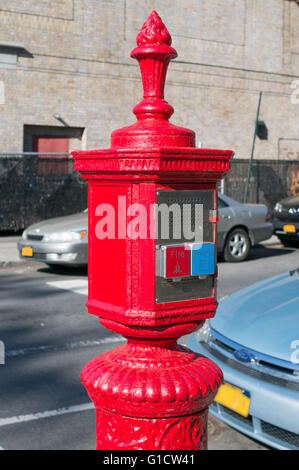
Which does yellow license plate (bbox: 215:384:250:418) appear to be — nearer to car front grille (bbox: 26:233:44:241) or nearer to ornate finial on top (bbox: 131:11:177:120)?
ornate finial on top (bbox: 131:11:177:120)

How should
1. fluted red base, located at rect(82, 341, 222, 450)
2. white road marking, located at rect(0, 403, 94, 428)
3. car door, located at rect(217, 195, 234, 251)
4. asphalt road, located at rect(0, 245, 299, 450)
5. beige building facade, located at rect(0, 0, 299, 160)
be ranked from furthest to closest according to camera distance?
beige building facade, located at rect(0, 0, 299, 160) → car door, located at rect(217, 195, 234, 251) → white road marking, located at rect(0, 403, 94, 428) → asphalt road, located at rect(0, 245, 299, 450) → fluted red base, located at rect(82, 341, 222, 450)

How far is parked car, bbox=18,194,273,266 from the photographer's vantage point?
10992 mm

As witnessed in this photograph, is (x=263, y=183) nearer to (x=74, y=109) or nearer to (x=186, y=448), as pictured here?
(x=74, y=109)

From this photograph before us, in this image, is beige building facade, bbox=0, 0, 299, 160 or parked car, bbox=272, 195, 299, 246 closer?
parked car, bbox=272, 195, 299, 246

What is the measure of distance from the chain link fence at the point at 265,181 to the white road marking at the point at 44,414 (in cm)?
1587

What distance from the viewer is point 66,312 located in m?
8.09

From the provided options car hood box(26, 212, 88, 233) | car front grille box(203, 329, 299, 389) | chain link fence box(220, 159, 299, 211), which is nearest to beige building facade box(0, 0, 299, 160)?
chain link fence box(220, 159, 299, 211)

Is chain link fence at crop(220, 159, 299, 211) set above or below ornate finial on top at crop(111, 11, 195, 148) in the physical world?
below

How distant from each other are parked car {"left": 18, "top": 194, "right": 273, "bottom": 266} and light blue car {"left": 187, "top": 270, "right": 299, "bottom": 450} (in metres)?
6.40

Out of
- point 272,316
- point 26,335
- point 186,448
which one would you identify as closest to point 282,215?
point 26,335

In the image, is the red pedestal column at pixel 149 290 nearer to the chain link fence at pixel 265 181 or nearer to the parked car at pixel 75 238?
the parked car at pixel 75 238

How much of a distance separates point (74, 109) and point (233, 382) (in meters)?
17.3

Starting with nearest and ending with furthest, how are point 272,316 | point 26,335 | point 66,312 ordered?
point 272,316 → point 26,335 → point 66,312

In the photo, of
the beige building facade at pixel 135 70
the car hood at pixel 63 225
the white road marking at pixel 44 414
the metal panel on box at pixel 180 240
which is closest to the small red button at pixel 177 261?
the metal panel on box at pixel 180 240
